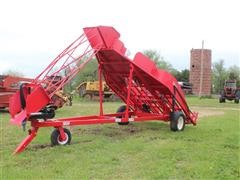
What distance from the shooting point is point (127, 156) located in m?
7.92

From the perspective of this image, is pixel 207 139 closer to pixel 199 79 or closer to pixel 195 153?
pixel 195 153

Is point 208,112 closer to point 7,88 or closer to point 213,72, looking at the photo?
point 7,88

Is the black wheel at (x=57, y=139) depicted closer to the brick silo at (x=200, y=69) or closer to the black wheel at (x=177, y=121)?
the black wheel at (x=177, y=121)

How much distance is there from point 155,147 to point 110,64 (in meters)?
3.24

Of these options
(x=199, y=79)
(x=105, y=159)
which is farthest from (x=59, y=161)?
(x=199, y=79)

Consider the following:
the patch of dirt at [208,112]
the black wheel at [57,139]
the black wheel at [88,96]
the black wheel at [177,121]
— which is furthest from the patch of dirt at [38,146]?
the black wheel at [88,96]

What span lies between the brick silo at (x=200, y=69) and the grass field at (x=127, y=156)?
3933 centimetres

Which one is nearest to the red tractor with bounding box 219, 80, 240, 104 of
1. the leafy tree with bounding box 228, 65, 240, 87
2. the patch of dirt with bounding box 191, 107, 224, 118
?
the patch of dirt with bounding box 191, 107, 224, 118

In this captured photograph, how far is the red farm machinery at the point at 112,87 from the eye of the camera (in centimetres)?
855

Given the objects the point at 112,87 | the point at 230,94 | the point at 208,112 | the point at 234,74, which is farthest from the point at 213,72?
the point at 112,87

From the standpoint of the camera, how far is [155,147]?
29.1ft

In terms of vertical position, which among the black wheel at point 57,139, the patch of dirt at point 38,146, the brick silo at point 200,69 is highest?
the brick silo at point 200,69

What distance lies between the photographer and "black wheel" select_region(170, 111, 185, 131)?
38.5 feet

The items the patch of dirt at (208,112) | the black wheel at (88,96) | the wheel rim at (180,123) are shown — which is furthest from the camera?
the black wheel at (88,96)
